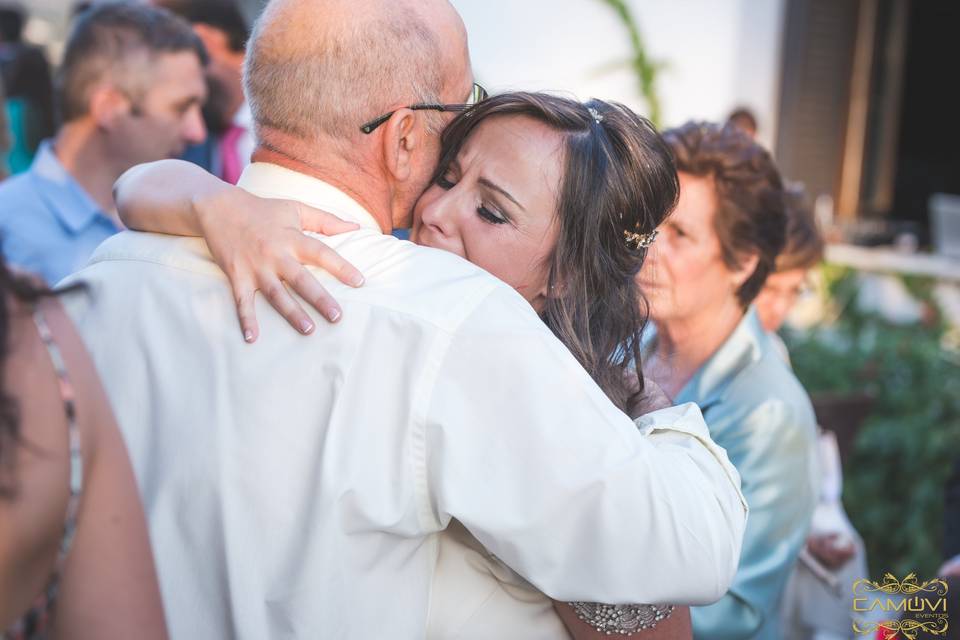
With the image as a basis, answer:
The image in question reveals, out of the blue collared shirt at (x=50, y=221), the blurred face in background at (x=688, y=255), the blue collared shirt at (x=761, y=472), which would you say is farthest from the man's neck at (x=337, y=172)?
the blue collared shirt at (x=50, y=221)

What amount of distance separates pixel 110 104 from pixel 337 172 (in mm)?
2389

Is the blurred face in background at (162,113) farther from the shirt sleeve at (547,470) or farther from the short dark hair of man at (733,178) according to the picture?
the shirt sleeve at (547,470)

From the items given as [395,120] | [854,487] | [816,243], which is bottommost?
[854,487]

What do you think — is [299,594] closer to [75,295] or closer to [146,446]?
[146,446]

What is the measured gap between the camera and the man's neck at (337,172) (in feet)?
4.97

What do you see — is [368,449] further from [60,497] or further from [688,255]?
[688,255]

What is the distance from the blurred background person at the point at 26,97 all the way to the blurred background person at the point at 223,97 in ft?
4.02

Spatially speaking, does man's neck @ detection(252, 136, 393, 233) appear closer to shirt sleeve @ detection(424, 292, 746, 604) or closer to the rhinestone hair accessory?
shirt sleeve @ detection(424, 292, 746, 604)

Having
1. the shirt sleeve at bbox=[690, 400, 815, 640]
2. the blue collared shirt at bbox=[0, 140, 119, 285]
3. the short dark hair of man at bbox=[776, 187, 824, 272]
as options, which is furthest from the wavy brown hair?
the blue collared shirt at bbox=[0, 140, 119, 285]

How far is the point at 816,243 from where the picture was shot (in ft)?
11.5

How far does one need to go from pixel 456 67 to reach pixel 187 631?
103 cm

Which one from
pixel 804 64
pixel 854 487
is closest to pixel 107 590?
pixel 854 487

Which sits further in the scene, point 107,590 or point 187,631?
point 187,631

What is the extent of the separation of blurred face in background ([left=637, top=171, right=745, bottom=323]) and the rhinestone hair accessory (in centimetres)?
74
